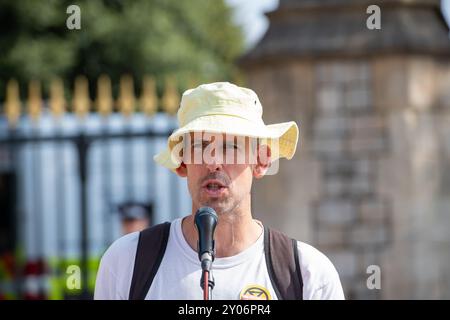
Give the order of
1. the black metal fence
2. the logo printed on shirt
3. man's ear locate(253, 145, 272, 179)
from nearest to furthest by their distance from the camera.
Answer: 1. the logo printed on shirt
2. man's ear locate(253, 145, 272, 179)
3. the black metal fence

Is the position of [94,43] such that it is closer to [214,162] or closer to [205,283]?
[214,162]

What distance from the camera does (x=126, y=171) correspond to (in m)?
10.8

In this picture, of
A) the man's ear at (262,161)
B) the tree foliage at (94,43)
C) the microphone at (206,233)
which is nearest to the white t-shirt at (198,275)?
the microphone at (206,233)

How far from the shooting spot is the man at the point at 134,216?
9.88 metres

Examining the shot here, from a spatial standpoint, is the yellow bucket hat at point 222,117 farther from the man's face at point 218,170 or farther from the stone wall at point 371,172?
the stone wall at point 371,172

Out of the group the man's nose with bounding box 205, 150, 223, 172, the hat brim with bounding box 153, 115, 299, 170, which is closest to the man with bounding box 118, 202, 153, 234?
the hat brim with bounding box 153, 115, 299, 170

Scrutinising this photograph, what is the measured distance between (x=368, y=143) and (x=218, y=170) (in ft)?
18.1

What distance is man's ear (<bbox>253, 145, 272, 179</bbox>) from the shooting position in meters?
3.72

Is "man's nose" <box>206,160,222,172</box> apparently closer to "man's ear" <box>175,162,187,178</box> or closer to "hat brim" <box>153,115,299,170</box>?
"hat brim" <box>153,115,299,170</box>

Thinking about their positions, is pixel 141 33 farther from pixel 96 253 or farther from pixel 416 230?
pixel 416 230
